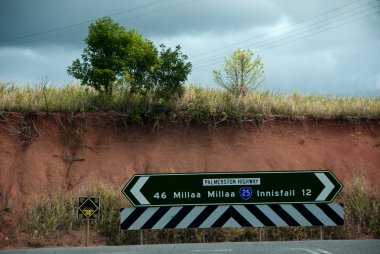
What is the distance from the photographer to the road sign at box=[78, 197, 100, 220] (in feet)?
49.0

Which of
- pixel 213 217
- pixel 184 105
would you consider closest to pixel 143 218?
pixel 213 217

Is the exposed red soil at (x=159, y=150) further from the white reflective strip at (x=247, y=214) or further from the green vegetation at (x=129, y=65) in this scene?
the white reflective strip at (x=247, y=214)

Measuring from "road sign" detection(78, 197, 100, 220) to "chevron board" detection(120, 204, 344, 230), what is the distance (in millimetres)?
862

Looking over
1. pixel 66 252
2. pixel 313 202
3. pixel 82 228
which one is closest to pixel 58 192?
pixel 82 228

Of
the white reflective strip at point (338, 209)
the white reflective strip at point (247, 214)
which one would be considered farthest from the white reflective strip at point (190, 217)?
the white reflective strip at point (338, 209)

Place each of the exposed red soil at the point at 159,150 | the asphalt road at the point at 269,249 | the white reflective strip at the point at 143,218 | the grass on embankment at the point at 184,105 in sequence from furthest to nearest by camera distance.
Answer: the grass on embankment at the point at 184,105 < the exposed red soil at the point at 159,150 < the white reflective strip at the point at 143,218 < the asphalt road at the point at 269,249

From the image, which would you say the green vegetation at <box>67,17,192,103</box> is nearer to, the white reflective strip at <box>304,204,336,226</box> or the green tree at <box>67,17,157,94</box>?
the green tree at <box>67,17,157,94</box>

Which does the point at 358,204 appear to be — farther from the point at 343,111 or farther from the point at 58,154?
the point at 58,154

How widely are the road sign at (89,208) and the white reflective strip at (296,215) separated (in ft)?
15.7

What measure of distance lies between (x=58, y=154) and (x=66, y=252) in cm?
1028

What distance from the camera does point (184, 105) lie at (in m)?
24.2

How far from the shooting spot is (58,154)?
2230 cm

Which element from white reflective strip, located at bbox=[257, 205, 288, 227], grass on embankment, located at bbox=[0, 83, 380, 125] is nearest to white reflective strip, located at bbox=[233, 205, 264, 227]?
white reflective strip, located at bbox=[257, 205, 288, 227]

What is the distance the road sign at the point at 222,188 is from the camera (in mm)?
14601
